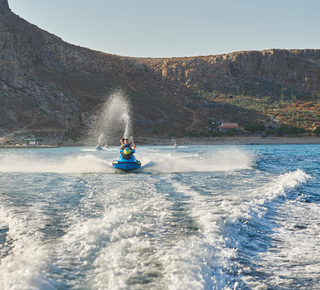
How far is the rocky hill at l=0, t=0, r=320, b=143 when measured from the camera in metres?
92.1

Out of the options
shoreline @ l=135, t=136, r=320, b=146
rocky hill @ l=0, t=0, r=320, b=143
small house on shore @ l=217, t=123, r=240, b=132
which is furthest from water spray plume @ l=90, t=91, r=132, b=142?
small house on shore @ l=217, t=123, r=240, b=132

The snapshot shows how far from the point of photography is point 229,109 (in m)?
133

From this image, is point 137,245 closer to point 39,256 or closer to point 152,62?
point 39,256

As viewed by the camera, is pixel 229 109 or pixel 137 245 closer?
pixel 137 245

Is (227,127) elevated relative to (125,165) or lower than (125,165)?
elevated

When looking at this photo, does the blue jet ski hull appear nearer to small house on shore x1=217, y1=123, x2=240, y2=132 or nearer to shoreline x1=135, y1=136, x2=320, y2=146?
shoreline x1=135, y1=136, x2=320, y2=146

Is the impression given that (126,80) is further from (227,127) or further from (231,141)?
(231,141)

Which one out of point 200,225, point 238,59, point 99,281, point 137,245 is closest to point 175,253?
point 137,245

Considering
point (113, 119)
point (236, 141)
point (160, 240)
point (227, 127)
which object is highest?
point (113, 119)

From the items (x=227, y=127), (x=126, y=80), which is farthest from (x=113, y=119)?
(x=126, y=80)

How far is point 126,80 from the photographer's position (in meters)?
144

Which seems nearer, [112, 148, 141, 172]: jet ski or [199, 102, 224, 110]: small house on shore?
[112, 148, 141, 172]: jet ski

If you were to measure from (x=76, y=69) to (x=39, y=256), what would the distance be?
427ft

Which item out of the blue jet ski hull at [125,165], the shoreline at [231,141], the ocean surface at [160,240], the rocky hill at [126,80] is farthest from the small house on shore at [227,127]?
the ocean surface at [160,240]
